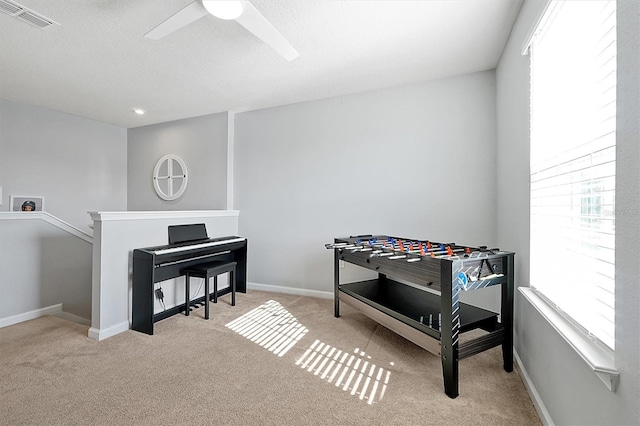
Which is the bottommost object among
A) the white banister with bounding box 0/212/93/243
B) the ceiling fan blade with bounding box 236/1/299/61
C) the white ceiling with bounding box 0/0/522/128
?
the white banister with bounding box 0/212/93/243

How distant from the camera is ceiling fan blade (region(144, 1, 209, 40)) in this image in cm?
164

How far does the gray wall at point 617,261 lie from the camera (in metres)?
Result: 0.85

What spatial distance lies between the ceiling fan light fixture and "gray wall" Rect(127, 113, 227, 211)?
2.57 m

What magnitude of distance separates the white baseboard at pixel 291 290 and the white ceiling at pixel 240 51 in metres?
2.46

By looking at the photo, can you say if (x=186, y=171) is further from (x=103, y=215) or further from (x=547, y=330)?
(x=547, y=330)

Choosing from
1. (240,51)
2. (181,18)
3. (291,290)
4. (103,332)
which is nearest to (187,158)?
(240,51)

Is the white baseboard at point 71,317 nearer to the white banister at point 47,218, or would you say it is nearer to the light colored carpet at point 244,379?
the light colored carpet at point 244,379

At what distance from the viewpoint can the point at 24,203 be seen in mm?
3816

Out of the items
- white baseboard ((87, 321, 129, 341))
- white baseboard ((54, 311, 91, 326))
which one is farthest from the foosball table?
white baseboard ((54, 311, 91, 326))

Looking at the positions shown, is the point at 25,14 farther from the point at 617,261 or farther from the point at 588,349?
the point at 588,349

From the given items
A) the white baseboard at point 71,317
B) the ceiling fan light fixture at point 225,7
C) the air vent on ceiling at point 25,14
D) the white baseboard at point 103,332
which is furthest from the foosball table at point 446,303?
the white baseboard at point 71,317

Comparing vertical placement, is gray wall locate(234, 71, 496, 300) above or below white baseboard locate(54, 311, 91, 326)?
above

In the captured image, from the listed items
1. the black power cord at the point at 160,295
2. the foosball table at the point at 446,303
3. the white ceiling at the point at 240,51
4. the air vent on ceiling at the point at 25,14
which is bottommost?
the black power cord at the point at 160,295

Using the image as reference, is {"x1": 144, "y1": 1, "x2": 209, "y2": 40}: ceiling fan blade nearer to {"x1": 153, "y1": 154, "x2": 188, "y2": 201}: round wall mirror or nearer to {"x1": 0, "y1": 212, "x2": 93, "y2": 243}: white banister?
{"x1": 0, "y1": 212, "x2": 93, "y2": 243}: white banister
